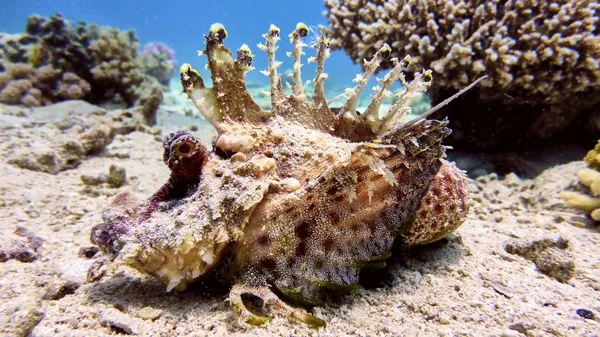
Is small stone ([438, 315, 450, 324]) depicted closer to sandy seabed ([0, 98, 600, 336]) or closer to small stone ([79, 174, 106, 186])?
sandy seabed ([0, 98, 600, 336])

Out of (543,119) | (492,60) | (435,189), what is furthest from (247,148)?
(543,119)

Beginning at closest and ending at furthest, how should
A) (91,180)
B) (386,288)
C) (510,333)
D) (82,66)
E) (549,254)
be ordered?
(510,333)
(386,288)
(549,254)
(91,180)
(82,66)

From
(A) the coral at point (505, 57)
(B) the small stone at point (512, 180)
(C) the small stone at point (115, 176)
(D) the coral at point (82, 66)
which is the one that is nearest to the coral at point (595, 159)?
(B) the small stone at point (512, 180)

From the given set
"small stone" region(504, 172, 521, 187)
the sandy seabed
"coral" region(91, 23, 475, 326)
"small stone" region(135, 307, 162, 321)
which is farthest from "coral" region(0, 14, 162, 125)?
"small stone" region(504, 172, 521, 187)

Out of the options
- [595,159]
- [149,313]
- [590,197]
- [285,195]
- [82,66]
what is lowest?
[149,313]

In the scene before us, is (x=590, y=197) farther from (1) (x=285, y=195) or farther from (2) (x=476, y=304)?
(1) (x=285, y=195)

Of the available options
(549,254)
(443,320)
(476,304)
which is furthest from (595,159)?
(443,320)
